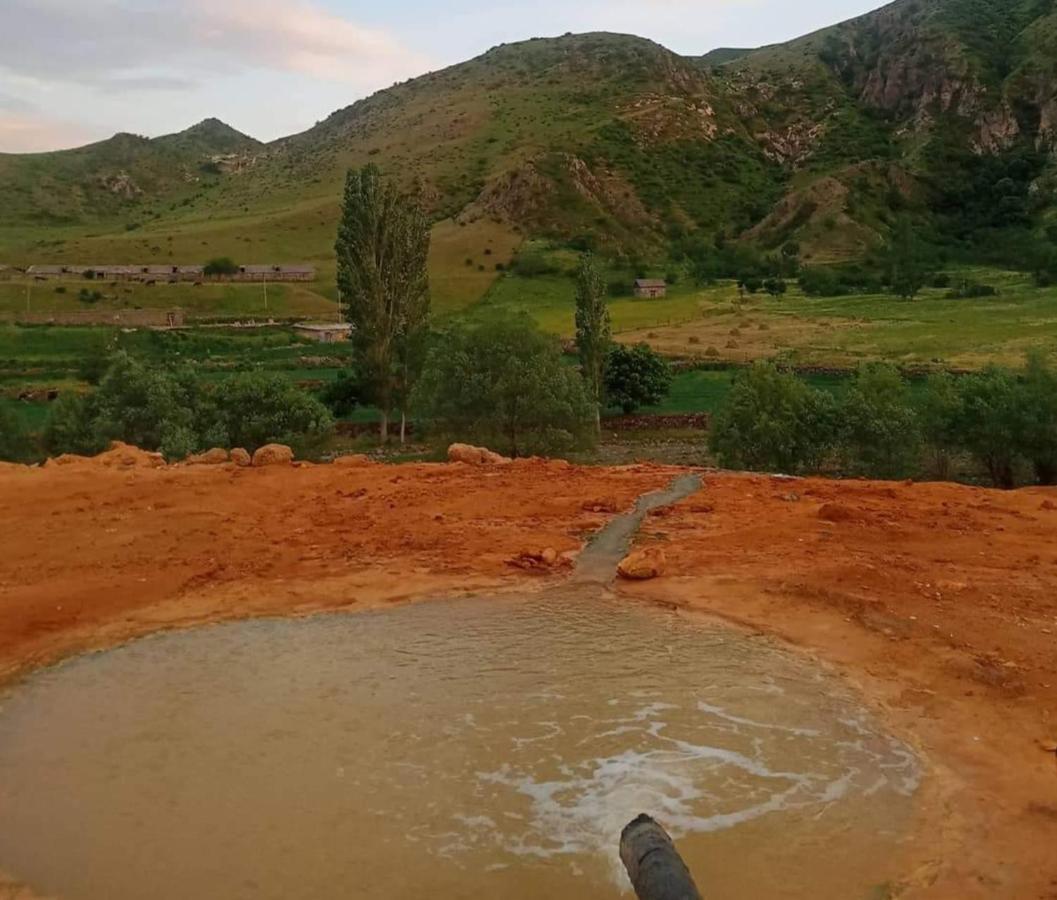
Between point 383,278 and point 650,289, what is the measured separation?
2515 inches

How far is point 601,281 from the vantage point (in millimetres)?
48750

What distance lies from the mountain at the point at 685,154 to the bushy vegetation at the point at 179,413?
8804cm

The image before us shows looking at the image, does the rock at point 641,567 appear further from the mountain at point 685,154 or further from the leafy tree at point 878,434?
the mountain at point 685,154

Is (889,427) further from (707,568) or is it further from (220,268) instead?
(220,268)

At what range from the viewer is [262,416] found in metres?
36.3

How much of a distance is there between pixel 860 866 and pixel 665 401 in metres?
49.9

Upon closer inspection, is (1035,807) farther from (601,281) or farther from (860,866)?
(601,281)

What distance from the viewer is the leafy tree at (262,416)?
3634 centimetres

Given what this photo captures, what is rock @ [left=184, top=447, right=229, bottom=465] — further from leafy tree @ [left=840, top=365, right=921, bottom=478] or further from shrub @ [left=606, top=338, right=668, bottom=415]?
shrub @ [left=606, top=338, right=668, bottom=415]

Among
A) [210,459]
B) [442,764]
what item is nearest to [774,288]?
[210,459]

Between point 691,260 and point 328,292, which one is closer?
point 328,292

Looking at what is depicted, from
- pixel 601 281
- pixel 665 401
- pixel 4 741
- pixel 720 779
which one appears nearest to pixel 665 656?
pixel 720 779

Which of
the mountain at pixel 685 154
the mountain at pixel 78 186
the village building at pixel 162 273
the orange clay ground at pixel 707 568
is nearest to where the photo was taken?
the orange clay ground at pixel 707 568

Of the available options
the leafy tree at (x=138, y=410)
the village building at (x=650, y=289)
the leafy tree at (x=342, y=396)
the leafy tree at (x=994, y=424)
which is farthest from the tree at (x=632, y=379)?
the village building at (x=650, y=289)
